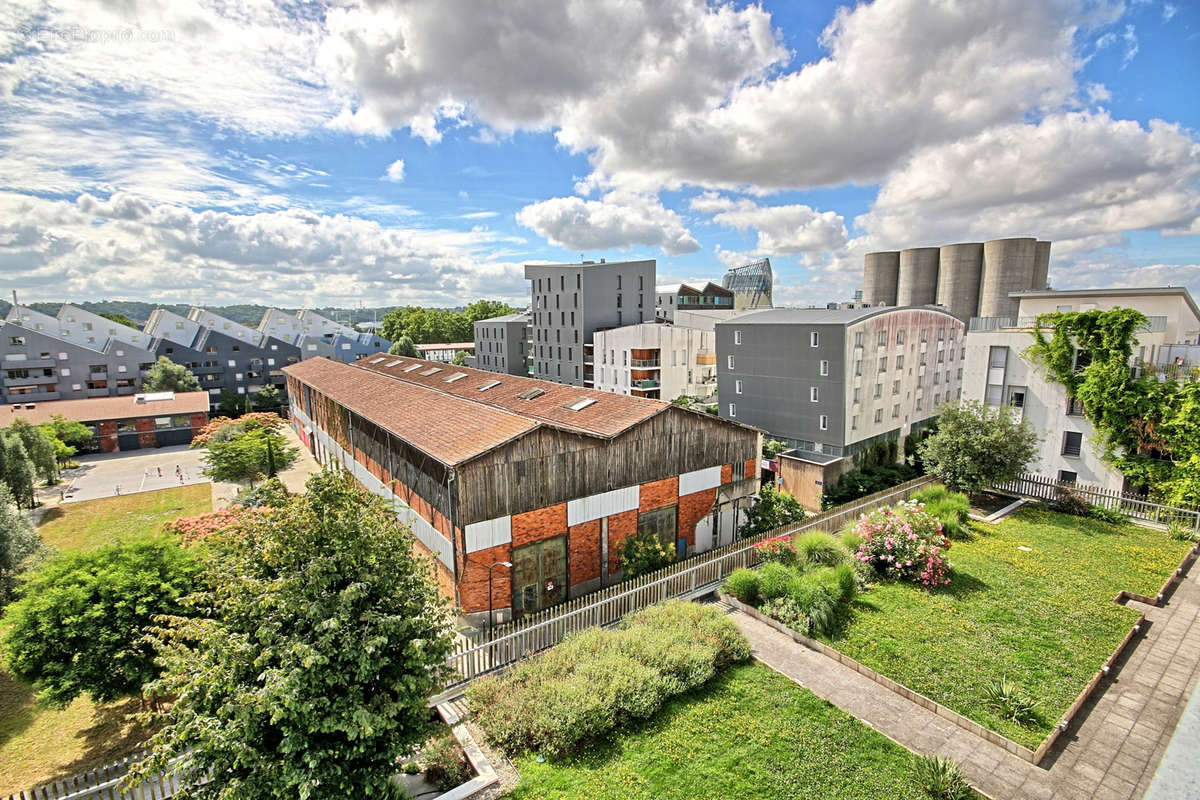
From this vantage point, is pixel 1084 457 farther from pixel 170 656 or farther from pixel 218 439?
pixel 218 439

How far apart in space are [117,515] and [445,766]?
102ft

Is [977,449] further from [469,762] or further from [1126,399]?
[469,762]

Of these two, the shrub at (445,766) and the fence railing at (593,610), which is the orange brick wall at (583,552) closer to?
the fence railing at (593,610)

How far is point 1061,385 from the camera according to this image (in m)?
25.7

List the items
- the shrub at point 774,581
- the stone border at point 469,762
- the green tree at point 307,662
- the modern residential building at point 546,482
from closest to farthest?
the green tree at point 307,662 → the stone border at point 469,762 → the modern residential building at point 546,482 → the shrub at point 774,581

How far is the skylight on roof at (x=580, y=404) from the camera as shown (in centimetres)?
2033

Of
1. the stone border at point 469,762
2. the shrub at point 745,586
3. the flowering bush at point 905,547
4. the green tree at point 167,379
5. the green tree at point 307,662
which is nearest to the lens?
the green tree at point 307,662

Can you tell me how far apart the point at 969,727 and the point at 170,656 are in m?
14.1

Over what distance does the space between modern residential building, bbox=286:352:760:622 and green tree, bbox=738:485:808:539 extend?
759 mm

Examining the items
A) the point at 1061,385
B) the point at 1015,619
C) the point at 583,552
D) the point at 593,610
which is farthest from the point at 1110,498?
the point at 593,610

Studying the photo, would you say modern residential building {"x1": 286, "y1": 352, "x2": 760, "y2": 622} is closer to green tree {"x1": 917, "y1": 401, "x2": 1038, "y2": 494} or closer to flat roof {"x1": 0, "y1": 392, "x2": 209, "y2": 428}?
green tree {"x1": 917, "y1": 401, "x2": 1038, "y2": 494}

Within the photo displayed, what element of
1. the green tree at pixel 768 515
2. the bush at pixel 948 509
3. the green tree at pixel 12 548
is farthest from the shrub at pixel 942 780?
the green tree at pixel 12 548

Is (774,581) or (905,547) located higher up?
(905,547)

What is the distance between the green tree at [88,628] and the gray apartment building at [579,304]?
4512 cm
